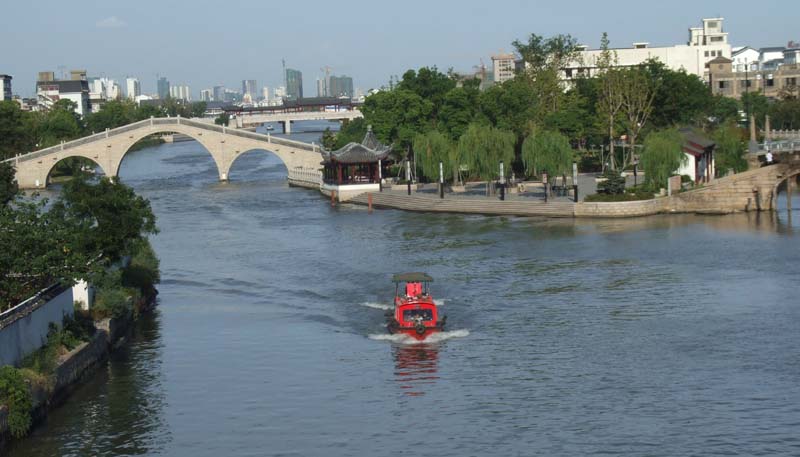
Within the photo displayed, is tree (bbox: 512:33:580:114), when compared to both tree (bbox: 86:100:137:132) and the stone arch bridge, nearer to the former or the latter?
the stone arch bridge

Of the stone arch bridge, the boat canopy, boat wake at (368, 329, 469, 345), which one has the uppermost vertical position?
the stone arch bridge

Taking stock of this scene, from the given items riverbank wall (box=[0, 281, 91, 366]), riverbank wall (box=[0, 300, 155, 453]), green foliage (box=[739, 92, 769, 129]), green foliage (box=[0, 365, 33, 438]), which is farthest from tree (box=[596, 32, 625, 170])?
green foliage (box=[0, 365, 33, 438])

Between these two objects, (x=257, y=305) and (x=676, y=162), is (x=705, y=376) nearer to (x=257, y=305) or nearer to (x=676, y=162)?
(x=257, y=305)

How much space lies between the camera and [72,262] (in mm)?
33781

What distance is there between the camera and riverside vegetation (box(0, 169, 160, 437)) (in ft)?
99.7

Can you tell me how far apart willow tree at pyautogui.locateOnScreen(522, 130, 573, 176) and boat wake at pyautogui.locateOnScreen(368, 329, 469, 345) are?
36.5 meters

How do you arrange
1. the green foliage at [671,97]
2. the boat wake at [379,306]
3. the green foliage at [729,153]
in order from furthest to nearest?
the green foliage at [671,97]
the green foliage at [729,153]
the boat wake at [379,306]

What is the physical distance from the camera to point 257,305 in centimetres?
4575

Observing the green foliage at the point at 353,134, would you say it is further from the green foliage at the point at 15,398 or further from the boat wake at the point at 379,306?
the green foliage at the point at 15,398

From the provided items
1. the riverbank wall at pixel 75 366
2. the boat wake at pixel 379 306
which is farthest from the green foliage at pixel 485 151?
the riverbank wall at pixel 75 366

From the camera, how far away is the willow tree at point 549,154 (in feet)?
245

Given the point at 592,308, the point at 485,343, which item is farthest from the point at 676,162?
the point at 485,343

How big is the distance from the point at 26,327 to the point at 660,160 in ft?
152

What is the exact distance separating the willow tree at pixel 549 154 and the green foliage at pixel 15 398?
1973 inches
